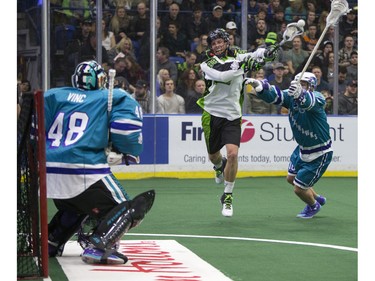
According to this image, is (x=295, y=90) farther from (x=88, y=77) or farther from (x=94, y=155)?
(x=94, y=155)

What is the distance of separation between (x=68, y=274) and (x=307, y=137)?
12.6 feet

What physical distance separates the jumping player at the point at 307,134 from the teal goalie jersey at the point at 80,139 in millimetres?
3029

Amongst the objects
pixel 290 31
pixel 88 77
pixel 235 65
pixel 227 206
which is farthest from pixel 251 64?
pixel 88 77

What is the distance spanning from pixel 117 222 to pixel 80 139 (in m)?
0.57

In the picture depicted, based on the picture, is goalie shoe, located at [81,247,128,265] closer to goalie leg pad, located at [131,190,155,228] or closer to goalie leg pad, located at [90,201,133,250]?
goalie leg pad, located at [90,201,133,250]

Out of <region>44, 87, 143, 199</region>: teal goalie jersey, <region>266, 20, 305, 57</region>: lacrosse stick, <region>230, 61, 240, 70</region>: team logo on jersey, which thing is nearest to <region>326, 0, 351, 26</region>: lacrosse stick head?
<region>266, 20, 305, 57</region>: lacrosse stick

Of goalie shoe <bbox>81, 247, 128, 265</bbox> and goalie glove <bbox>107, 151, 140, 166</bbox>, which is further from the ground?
goalie glove <bbox>107, 151, 140, 166</bbox>

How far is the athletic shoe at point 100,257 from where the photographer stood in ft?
20.0

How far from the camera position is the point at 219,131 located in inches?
385

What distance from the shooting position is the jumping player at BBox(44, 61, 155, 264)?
5938 millimetres

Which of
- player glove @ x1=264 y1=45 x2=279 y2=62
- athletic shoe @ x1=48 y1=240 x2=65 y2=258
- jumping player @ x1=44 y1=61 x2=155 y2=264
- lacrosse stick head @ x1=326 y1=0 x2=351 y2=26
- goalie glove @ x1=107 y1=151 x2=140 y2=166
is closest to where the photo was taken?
jumping player @ x1=44 y1=61 x2=155 y2=264

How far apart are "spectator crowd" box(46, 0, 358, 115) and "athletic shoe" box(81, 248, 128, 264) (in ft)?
24.5

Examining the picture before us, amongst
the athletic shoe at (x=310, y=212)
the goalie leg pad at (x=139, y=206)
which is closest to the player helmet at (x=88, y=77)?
the goalie leg pad at (x=139, y=206)

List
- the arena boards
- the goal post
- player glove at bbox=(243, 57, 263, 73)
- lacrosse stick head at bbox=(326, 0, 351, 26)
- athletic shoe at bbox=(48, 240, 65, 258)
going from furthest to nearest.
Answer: player glove at bbox=(243, 57, 263, 73) < lacrosse stick head at bbox=(326, 0, 351, 26) < athletic shoe at bbox=(48, 240, 65, 258) < the arena boards < the goal post
